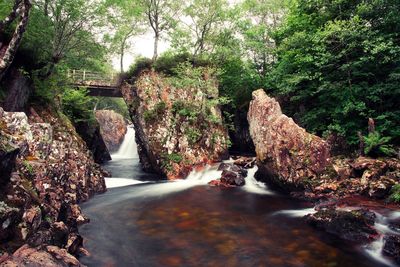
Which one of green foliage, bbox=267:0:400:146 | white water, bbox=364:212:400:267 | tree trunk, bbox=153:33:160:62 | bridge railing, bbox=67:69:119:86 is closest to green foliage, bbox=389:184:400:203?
white water, bbox=364:212:400:267

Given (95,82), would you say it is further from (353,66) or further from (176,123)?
(353,66)

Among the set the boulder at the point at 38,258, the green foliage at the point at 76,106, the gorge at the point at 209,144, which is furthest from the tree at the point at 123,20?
the boulder at the point at 38,258

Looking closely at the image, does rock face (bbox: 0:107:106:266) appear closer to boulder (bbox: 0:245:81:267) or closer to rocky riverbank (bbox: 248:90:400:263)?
boulder (bbox: 0:245:81:267)

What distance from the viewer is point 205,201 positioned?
52.4ft

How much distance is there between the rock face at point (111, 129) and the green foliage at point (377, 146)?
3465 cm

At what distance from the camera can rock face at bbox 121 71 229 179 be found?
911 inches

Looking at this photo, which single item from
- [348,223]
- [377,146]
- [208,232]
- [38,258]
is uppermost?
[377,146]

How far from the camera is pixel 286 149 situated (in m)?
17.5

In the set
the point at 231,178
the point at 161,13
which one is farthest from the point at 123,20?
the point at 231,178

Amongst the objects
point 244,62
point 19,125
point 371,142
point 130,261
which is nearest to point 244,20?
point 244,62

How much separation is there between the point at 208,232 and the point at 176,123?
13.4 m

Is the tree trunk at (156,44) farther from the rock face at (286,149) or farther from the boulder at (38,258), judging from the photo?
the boulder at (38,258)

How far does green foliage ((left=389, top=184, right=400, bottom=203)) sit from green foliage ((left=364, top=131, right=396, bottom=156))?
2672 mm

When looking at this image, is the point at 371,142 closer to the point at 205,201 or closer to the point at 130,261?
the point at 205,201
